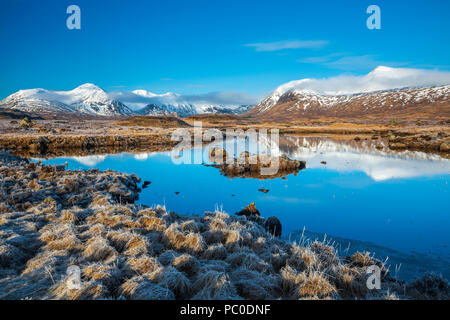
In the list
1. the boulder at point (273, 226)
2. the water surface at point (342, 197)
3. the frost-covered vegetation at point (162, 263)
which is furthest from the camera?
the water surface at point (342, 197)

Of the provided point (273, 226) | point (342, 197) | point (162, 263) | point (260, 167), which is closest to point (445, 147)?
point (260, 167)

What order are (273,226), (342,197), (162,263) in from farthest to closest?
1. (342,197)
2. (273,226)
3. (162,263)

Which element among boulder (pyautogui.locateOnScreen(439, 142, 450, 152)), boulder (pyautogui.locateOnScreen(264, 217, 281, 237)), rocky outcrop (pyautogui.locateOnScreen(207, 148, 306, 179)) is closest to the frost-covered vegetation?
boulder (pyautogui.locateOnScreen(264, 217, 281, 237))

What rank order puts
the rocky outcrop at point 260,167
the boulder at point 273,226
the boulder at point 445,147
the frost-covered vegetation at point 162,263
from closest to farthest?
1. the frost-covered vegetation at point 162,263
2. the boulder at point 273,226
3. the rocky outcrop at point 260,167
4. the boulder at point 445,147

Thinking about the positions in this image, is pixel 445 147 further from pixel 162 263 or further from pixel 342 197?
pixel 162 263

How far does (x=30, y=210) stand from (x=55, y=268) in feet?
17.6

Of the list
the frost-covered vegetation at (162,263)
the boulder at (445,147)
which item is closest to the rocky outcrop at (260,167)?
the frost-covered vegetation at (162,263)

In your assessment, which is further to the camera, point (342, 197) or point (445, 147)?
point (445, 147)

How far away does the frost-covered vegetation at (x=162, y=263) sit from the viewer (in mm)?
4711

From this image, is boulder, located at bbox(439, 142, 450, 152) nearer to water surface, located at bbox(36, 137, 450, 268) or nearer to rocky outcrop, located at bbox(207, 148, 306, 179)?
water surface, located at bbox(36, 137, 450, 268)

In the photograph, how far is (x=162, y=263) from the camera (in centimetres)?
568

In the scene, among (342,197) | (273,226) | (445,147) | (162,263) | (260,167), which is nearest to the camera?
(162,263)

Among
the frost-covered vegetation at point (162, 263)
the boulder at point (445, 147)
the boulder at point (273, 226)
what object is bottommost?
the boulder at point (273, 226)

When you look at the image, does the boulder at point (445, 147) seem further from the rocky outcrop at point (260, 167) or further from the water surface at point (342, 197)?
the rocky outcrop at point (260, 167)
